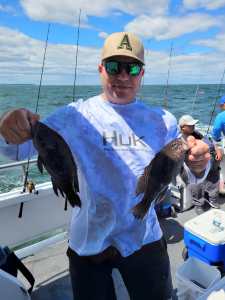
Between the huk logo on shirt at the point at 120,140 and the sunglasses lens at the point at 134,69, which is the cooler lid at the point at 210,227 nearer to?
the huk logo on shirt at the point at 120,140

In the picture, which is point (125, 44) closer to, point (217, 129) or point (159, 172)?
point (159, 172)

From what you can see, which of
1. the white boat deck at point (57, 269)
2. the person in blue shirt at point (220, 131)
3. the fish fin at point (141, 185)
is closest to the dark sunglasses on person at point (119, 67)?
the fish fin at point (141, 185)

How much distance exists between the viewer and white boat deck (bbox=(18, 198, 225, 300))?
3.22 m

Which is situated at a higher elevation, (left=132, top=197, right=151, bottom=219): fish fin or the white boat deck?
(left=132, top=197, right=151, bottom=219): fish fin

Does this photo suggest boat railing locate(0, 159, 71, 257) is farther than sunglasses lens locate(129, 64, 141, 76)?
Yes

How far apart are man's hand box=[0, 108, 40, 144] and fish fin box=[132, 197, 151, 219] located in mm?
650

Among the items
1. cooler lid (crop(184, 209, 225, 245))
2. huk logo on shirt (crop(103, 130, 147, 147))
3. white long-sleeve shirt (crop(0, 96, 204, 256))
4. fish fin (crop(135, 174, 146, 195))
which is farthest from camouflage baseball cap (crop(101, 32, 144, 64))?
cooler lid (crop(184, 209, 225, 245))

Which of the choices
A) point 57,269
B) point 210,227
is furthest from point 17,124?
point 57,269

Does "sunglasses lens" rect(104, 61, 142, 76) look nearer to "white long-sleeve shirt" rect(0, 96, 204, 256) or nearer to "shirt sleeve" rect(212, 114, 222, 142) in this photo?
"white long-sleeve shirt" rect(0, 96, 204, 256)

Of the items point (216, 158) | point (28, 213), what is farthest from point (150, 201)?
point (216, 158)

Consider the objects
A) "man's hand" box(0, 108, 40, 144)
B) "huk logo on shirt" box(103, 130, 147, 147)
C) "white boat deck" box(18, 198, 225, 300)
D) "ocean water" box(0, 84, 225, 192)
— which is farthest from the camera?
"ocean water" box(0, 84, 225, 192)

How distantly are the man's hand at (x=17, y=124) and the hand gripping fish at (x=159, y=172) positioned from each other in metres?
0.62

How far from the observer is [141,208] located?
1.69 meters

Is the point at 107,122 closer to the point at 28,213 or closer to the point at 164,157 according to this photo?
the point at 164,157
